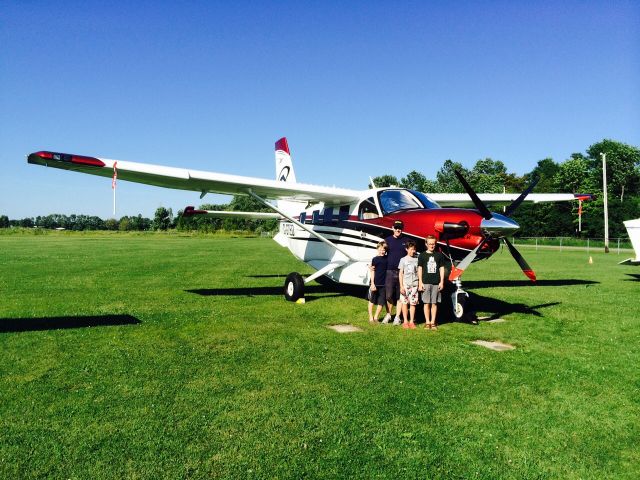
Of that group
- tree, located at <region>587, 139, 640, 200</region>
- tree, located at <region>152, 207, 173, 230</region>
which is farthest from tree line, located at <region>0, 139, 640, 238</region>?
tree, located at <region>152, 207, 173, 230</region>

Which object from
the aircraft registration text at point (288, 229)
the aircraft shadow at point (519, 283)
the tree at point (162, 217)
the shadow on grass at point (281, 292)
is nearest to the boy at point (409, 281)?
the shadow on grass at point (281, 292)

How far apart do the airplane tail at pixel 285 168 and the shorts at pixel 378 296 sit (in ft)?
25.1

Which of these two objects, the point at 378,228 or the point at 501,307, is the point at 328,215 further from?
the point at 501,307

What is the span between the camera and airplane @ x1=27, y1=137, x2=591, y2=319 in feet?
26.9

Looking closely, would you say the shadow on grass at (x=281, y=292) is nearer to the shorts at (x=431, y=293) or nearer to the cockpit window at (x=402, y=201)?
the cockpit window at (x=402, y=201)

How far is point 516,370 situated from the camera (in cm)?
564

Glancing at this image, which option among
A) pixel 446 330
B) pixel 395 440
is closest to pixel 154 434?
pixel 395 440

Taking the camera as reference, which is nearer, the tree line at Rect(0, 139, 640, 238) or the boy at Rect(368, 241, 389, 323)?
the boy at Rect(368, 241, 389, 323)

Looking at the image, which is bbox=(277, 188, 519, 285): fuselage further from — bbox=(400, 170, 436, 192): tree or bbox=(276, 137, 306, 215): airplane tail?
bbox=(400, 170, 436, 192): tree

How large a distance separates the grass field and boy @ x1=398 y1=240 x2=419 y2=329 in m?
0.52

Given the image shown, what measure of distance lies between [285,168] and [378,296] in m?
9.14

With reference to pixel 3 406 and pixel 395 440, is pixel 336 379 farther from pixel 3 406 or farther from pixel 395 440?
pixel 3 406

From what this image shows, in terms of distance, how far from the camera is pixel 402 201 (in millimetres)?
10125

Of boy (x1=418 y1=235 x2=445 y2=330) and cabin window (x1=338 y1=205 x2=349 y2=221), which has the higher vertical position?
cabin window (x1=338 y1=205 x2=349 y2=221)
